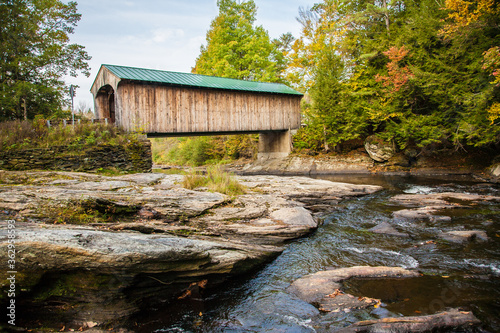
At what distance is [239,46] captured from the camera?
23.9 m

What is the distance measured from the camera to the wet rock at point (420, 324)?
102 inches

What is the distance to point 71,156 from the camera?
1045 centimetres

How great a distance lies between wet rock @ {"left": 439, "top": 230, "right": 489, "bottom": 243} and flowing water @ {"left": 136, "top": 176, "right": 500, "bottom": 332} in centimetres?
16

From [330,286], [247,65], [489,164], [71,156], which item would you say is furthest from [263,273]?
[247,65]

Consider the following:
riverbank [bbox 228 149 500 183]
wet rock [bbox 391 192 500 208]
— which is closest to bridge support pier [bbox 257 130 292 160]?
riverbank [bbox 228 149 500 183]

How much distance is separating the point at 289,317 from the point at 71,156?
35.6 ft

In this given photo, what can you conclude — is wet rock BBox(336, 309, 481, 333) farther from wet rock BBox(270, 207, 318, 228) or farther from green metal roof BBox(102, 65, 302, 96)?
green metal roof BBox(102, 65, 302, 96)

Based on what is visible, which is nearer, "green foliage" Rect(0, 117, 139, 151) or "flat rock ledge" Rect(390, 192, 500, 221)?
"flat rock ledge" Rect(390, 192, 500, 221)

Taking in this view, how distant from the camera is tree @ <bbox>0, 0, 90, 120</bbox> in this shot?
1437 centimetres

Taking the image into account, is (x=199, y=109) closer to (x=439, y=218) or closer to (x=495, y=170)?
(x=439, y=218)

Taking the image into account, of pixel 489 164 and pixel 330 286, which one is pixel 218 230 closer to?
pixel 330 286

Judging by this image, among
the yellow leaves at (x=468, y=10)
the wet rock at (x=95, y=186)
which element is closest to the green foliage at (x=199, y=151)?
the wet rock at (x=95, y=186)

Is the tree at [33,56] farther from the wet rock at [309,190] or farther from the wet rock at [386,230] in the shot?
the wet rock at [386,230]

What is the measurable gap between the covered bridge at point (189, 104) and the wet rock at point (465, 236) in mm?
13518
